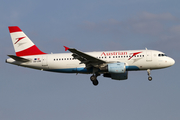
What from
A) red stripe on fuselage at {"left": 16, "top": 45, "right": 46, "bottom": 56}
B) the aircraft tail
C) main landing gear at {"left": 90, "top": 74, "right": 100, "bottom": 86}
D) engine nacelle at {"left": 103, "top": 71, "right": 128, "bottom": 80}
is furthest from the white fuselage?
engine nacelle at {"left": 103, "top": 71, "right": 128, "bottom": 80}

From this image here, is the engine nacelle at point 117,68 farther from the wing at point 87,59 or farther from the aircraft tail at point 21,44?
the aircraft tail at point 21,44

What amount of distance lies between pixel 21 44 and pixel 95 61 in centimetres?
1313

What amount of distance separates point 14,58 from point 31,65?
104 inches

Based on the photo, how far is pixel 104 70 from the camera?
146ft

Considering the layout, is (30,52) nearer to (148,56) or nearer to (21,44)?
(21,44)

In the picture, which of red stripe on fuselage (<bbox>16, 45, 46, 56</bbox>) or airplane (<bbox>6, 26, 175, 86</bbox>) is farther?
red stripe on fuselage (<bbox>16, 45, 46, 56</bbox>)

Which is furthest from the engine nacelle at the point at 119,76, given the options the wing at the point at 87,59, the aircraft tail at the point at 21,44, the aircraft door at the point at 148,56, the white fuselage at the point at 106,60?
the aircraft tail at the point at 21,44

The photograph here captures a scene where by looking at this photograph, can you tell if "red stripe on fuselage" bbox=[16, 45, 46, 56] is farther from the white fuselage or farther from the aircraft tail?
the white fuselage

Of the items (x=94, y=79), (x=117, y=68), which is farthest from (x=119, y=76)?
(x=117, y=68)

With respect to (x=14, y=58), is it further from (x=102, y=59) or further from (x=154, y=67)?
(x=154, y=67)

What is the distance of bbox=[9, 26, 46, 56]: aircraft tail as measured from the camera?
48.8 m

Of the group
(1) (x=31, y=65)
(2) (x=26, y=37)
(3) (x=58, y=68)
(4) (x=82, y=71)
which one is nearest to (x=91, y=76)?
(4) (x=82, y=71)

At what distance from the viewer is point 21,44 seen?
49.6 metres

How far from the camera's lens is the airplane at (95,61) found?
43644 mm
